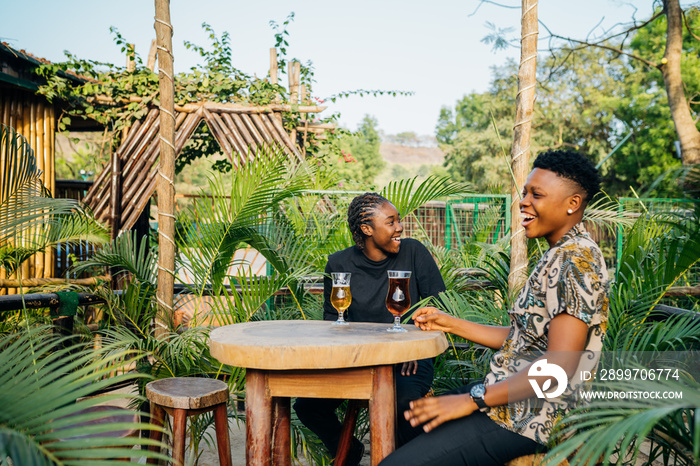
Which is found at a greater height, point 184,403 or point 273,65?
point 273,65

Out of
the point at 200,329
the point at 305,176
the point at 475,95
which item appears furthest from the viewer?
the point at 475,95

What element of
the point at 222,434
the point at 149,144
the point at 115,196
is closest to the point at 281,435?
the point at 222,434

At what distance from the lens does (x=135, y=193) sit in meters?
7.87

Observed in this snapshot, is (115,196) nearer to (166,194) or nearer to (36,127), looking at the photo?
(36,127)

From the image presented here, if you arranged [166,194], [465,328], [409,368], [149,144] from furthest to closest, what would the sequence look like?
[149,144] < [166,194] < [409,368] < [465,328]

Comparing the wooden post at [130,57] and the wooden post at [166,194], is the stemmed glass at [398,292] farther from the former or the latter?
the wooden post at [130,57]

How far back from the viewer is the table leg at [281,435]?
8.20 ft

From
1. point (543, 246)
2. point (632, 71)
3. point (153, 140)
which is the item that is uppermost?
point (632, 71)

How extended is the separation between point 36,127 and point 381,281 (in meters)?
6.57

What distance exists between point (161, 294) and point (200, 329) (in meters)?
0.35

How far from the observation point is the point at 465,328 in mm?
Answer: 2246

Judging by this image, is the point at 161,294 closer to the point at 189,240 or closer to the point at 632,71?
the point at 189,240

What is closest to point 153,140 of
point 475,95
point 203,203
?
point 203,203

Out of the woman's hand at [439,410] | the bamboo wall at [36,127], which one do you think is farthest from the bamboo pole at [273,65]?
the woman's hand at [439,410]
